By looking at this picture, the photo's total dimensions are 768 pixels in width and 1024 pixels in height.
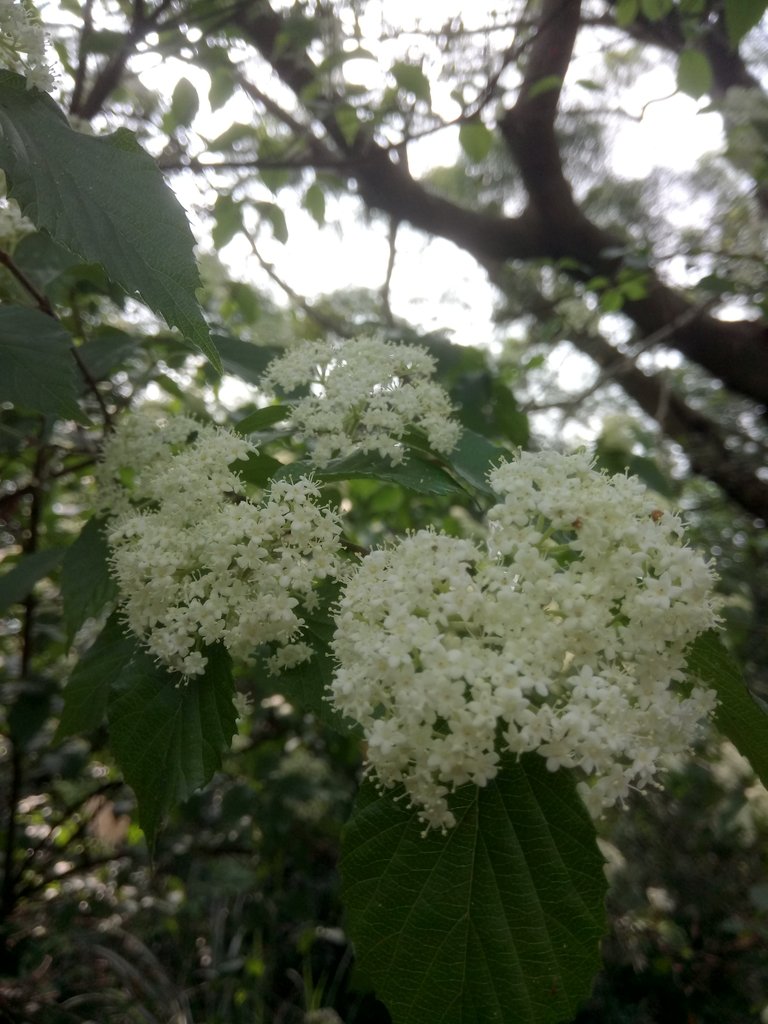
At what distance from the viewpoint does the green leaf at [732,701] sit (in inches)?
33.4

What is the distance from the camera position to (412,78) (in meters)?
1.98

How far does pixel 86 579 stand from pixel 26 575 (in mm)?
312

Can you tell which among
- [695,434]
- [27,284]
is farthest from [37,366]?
[695,434]

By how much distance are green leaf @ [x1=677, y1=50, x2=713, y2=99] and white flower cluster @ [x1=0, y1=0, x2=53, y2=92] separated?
1.75m

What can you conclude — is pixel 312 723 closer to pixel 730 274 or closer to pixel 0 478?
pixel 0 478

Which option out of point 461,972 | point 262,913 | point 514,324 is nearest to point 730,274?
point 514,324

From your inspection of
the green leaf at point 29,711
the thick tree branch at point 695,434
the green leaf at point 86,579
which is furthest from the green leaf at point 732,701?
the thick tree branch at point 695,434

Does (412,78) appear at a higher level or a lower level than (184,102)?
lower

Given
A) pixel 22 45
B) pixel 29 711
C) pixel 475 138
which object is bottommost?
pixel 29 711

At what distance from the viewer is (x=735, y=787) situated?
289 cm

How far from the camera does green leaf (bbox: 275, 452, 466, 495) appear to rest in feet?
3.10

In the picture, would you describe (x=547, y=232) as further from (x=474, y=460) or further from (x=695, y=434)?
(x=474, y=460)

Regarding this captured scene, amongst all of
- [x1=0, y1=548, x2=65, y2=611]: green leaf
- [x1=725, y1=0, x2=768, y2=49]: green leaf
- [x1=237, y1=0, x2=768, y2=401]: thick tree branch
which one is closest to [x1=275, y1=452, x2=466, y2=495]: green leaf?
[x1=0, y1=548, x2=65, y2=611]: green leaf

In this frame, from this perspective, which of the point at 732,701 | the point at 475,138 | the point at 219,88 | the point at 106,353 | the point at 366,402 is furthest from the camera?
the point at 475,138
